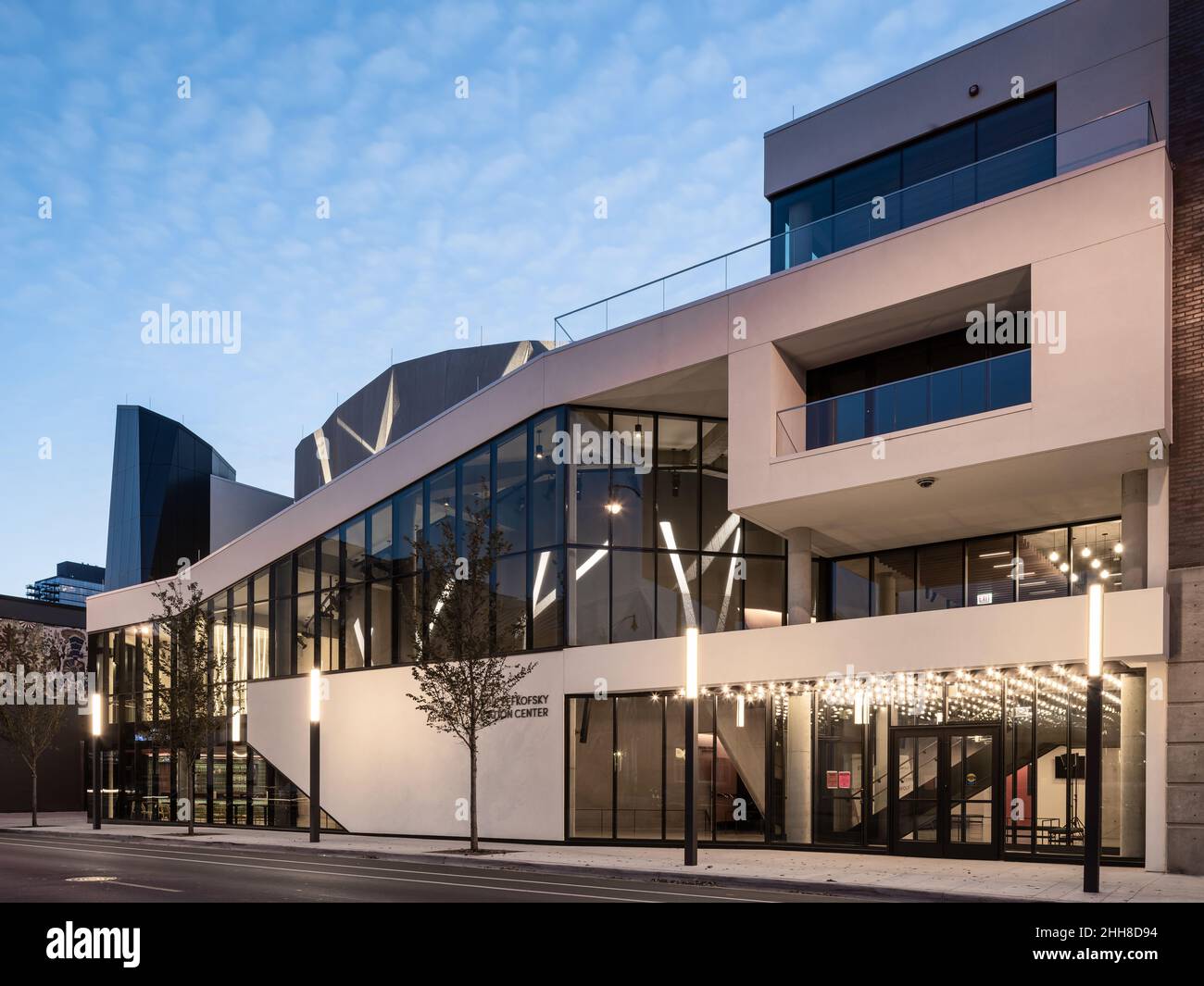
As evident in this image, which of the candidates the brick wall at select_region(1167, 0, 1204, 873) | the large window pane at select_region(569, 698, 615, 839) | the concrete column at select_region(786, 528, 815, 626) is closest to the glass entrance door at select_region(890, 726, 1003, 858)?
the concrete column at select_region(786, 528, 815, 626)

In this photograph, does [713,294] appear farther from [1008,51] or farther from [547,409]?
[1008,51]

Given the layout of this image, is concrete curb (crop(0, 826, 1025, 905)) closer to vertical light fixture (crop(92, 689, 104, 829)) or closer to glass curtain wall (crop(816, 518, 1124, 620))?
glass curtain wall (crop(816, 518, 1124, 620))

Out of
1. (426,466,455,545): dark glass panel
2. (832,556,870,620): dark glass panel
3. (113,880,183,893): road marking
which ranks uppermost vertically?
(426,466,455,545): dark glass panel

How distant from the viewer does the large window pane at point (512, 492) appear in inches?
1150

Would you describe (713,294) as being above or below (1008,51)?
below

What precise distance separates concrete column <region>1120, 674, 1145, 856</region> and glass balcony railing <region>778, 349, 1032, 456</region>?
212 inches

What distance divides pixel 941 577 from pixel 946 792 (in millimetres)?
5187

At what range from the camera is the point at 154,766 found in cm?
4194

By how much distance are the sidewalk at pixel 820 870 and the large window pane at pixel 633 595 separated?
16.2ft

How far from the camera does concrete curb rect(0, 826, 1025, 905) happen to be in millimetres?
16141
